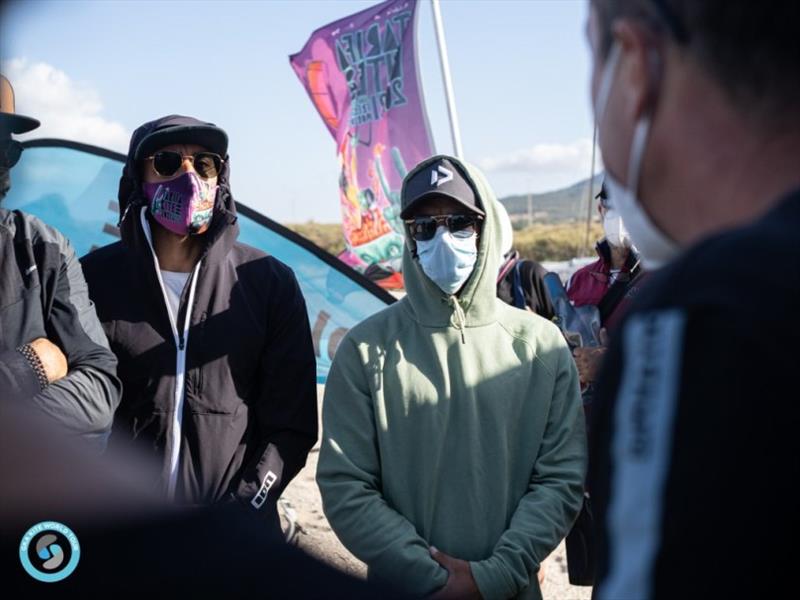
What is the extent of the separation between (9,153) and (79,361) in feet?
2.17

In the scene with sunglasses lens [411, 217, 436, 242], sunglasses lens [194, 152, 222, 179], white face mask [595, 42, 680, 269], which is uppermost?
sunglasses lens [194, 152, 222, 179]

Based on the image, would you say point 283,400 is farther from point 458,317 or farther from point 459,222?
point 459,222

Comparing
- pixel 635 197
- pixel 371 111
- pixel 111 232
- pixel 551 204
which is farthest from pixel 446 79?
pixel 551 204

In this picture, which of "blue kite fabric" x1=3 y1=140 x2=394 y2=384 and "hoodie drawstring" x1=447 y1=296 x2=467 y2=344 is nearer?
"hoodie drawstring" x1=447 y1=296 x2=467 y2=344

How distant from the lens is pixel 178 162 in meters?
3.20

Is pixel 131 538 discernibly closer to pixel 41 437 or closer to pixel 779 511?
pixel 41 437

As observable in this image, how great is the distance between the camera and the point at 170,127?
123 inches

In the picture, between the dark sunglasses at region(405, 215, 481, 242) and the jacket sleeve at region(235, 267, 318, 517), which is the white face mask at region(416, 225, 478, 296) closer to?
the dark sunglasses at region(405, 215, 481, 242)

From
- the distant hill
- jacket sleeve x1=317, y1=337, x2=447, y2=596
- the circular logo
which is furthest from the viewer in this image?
the distant hill

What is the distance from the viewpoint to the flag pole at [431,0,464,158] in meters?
11.0

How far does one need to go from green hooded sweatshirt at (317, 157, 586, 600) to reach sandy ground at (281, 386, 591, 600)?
104 centimetres

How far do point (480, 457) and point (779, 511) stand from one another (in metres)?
2.07

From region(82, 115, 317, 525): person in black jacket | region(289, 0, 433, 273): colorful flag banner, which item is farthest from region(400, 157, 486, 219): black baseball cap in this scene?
region(289, 0, 433, 273): colorful flag banner

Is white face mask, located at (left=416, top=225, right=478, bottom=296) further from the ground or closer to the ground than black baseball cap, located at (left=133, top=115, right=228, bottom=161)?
closer to the ground
